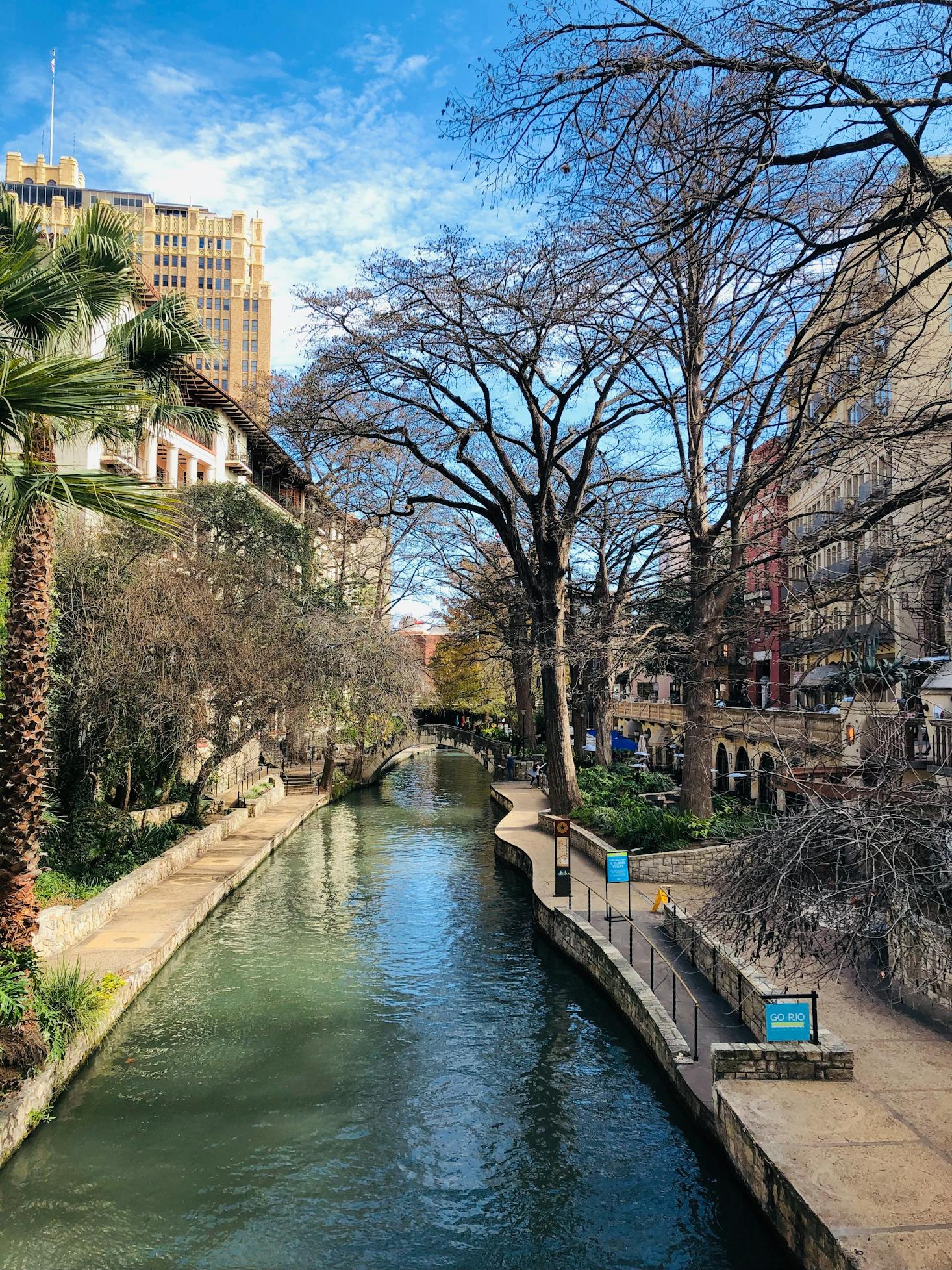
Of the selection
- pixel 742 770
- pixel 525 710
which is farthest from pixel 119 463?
pixel 742 770

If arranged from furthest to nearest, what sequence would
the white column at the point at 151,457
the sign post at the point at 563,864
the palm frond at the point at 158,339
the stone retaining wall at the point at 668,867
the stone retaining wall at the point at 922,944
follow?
the white column at the point at 151,457 → the stone retaining wall at the point at 668,867 → the sign post at the point at 563,864 → the palm frond at the point at 158,339 → the stone retaining wall at the point at 922,944

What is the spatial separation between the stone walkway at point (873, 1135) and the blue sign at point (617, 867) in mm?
5822

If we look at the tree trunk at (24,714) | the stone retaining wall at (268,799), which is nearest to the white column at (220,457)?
the stone retaining wall at (268,799)

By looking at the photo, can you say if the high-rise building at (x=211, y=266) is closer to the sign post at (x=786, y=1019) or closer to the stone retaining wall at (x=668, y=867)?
the stone retaining wall at (x=668, y=867)

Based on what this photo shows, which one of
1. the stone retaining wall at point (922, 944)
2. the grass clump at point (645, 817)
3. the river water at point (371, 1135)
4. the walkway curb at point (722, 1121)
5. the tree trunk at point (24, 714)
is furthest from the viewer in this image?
the grass clump at point (645, 817)

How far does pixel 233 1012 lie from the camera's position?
14086 mm

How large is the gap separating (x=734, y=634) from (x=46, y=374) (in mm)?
17418

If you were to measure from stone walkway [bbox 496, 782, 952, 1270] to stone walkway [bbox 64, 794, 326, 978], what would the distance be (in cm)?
845

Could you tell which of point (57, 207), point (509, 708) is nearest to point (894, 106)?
point (509, 708)

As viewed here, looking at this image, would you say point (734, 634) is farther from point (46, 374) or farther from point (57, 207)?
point (57, 207)

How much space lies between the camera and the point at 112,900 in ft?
55.9

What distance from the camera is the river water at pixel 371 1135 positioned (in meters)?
8.33

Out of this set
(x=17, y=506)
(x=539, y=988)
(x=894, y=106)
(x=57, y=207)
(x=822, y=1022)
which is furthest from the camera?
(x=57, y=207)

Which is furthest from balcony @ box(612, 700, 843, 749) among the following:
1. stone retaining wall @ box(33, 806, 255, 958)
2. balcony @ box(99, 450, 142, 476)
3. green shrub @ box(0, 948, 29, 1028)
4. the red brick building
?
balcony @ box(99, 450, 142, 476)
